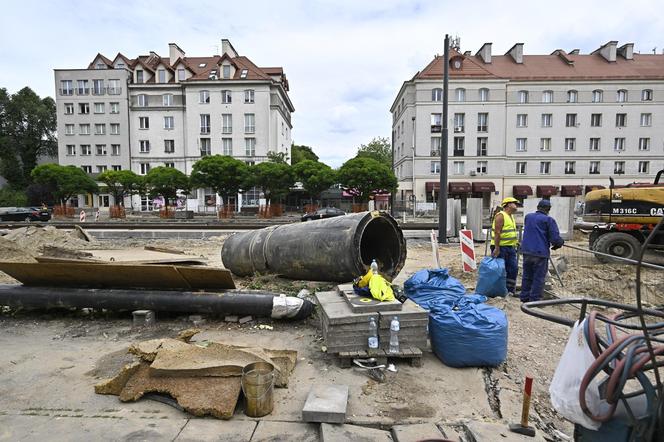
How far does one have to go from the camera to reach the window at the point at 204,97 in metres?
44.5

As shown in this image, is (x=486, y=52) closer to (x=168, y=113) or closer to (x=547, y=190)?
(x=547, y=190)

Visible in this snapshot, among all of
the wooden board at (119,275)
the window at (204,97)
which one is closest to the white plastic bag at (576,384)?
the wooden board at (119,275)

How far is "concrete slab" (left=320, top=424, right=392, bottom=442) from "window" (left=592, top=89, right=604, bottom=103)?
172 feet

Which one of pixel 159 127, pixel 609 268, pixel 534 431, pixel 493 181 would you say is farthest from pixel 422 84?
pixel 534 431

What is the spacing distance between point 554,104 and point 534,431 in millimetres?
49625

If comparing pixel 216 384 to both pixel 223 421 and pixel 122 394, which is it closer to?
pixel 223 421

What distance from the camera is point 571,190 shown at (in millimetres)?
43500

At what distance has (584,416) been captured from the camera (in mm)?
1861

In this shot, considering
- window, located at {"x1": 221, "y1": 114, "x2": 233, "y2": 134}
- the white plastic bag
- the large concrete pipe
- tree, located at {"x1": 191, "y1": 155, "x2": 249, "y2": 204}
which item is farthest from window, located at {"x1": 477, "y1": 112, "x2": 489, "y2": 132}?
the white plastic bag

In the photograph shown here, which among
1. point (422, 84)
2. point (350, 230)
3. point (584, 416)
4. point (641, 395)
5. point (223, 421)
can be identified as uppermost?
point (422, 84)

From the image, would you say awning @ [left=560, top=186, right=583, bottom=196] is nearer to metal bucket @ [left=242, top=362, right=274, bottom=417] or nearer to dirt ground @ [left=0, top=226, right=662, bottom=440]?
dirt ground @ [left=0, top=226, right=662, bottom=440]

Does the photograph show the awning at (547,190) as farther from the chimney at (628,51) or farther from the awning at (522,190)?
the chimney at (628,51)

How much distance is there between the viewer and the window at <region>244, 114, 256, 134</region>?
146 ft

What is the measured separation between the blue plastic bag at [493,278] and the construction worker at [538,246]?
0.39 meters
